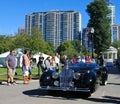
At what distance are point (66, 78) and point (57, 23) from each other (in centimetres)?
15586

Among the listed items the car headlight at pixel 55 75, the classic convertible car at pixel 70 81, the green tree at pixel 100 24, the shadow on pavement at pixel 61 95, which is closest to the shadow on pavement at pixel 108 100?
the classic convertible car at pixel 70 81

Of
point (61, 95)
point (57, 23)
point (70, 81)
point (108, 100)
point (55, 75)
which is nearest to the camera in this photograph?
point (108, 100)

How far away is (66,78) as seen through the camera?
13.4 meters

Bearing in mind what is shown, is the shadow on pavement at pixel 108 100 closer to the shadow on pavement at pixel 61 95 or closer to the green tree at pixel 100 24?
the shadow on pavement at pixel 61 95

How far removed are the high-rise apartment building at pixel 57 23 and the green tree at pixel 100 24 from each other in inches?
3546

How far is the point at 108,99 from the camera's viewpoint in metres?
12.6

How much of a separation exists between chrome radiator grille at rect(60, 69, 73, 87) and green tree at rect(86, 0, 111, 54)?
2228 inches

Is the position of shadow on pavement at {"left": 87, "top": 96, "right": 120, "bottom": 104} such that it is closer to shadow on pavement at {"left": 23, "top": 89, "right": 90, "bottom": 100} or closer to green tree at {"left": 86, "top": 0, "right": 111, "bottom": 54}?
shadow on pavement at {"left": 23, "top": 89, "right": 90, "bottom": 100}

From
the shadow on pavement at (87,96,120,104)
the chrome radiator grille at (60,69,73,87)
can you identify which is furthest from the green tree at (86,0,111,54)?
the shadow on pavement at (87,96,120,104)

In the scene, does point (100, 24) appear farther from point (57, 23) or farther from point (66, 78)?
point (57, 23)

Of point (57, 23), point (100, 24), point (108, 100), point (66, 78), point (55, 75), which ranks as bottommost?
point (108, 100)

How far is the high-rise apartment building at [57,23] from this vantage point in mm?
164650

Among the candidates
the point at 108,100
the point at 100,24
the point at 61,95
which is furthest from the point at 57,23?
the point at 108,100

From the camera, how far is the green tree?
230 ft
